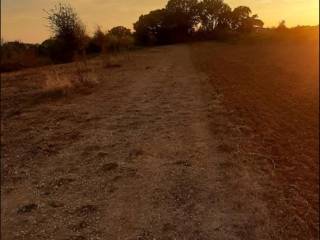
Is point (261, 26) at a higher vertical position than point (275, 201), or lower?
higher

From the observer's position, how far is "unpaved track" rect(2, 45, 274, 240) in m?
6.96

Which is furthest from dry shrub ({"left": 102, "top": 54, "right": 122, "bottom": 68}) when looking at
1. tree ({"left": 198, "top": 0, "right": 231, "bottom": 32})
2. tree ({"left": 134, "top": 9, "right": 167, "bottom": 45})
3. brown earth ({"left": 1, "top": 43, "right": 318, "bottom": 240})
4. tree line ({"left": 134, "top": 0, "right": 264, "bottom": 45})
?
tree ({"left": 198, "top": 0, "right": 231, "bottom": 32})

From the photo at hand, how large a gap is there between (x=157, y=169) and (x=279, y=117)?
5.12 m

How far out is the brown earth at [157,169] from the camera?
6.94m

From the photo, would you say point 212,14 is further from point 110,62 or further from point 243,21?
point 110,62

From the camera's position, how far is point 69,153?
10.8m

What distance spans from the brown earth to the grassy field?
0.04 metres

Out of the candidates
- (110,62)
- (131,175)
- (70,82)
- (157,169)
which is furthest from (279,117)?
(110,62)

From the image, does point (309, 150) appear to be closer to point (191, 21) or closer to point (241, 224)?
point (241, 224)

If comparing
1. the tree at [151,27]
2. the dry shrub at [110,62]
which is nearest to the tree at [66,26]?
the tree at [151,27]

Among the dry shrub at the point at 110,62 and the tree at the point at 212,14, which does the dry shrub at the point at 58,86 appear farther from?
the tree at the point at 212,14

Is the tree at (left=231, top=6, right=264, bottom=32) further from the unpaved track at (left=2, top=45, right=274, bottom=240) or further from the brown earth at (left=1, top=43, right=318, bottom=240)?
the unpaved track at (left=2, top=45, right=274, bottom=240)

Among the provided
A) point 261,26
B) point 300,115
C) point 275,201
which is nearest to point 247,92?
point 300,115

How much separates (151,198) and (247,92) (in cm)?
957
